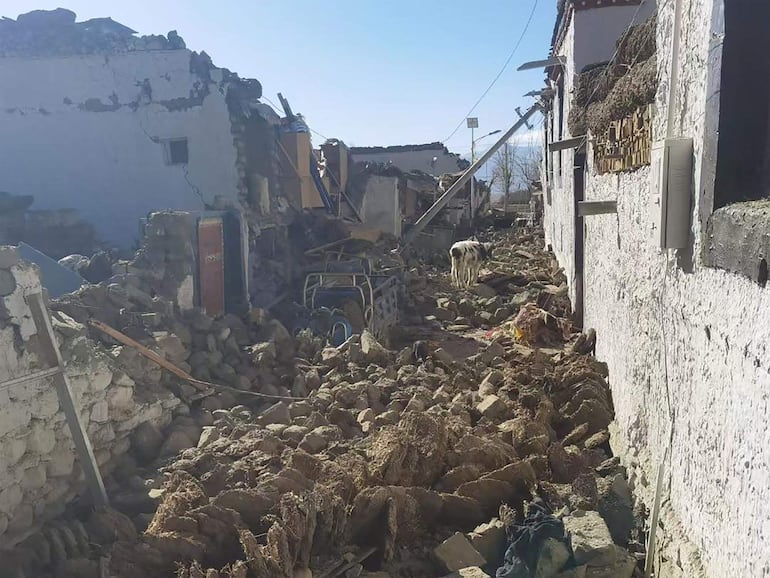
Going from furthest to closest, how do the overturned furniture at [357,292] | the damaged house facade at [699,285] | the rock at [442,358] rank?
the overturned furniture at [357,292]
the rock at [442,358]
the damaged house facade at [699,285]

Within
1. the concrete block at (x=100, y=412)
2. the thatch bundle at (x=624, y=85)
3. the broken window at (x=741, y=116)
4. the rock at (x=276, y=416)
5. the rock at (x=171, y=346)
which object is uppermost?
the thatch bundle at (x=624, y=85)

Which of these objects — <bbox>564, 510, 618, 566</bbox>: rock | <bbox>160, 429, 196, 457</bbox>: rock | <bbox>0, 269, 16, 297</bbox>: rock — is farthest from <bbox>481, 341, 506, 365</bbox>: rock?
<bbox>0, 269, 16, 297</bbox>: rock

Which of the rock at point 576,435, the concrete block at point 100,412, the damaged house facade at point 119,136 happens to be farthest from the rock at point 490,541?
the damaged house facade at point 119,136

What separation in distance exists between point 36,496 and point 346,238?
9415 millimetres

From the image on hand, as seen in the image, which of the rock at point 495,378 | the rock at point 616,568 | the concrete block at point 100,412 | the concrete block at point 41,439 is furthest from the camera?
the rock at point 495,378

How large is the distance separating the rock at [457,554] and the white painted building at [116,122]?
9186 mm

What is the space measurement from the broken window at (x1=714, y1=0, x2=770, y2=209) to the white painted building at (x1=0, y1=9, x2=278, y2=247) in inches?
397

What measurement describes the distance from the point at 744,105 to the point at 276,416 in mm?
4310

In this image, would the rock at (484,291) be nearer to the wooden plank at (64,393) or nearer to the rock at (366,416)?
the rock at (366,416)

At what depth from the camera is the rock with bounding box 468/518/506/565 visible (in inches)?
158

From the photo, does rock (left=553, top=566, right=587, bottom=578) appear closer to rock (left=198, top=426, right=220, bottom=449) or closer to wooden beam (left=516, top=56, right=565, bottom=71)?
rock (left=198, top=426, right=220, bottom=449)

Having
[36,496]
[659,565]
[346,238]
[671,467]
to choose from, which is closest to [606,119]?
[671,467]

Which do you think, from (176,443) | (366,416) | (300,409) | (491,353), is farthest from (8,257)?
(491,353)

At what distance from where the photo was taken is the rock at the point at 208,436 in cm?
528
